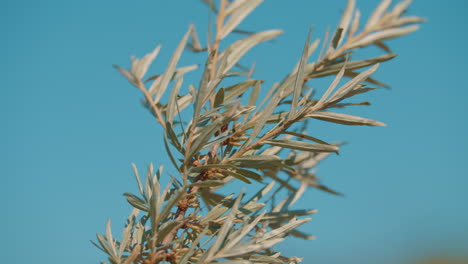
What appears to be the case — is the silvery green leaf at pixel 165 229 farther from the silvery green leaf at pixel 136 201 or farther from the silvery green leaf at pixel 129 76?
the silvery green leaf at pixel 129 76

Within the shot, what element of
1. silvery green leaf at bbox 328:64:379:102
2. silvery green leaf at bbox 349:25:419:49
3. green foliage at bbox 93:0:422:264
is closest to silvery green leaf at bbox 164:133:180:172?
green foliage at bbox 93:0:422:264

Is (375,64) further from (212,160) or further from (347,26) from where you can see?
(212,160)

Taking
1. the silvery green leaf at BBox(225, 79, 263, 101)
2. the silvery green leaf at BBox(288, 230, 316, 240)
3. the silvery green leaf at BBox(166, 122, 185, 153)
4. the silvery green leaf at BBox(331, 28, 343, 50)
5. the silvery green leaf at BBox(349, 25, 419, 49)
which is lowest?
the silvery green leaf at BBox(288, 230, 316, 240)

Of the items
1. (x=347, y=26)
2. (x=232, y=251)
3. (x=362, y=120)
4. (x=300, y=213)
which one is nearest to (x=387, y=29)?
(x=347, y=26)

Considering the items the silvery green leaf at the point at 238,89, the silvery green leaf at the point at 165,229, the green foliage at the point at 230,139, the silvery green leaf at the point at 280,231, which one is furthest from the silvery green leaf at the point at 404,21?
the silvery green leaf at the point at 165,229

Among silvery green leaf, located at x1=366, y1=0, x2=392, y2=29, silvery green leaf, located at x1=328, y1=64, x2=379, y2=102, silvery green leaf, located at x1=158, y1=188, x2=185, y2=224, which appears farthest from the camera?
silvery green leaf, located at x1=366, y1=0, x2=392, y2=29

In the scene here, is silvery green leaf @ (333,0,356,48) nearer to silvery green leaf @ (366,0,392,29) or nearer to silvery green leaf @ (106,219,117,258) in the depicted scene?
silvery green leaf @ (366,0,392,29)

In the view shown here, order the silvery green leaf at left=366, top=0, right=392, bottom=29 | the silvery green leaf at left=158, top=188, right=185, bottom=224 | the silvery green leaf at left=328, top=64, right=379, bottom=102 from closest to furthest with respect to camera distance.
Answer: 1. the silvery green leaf at left=158, top=188, right=185, bottom=224
2. the silvery green leaf at left=328, top=64, right=379, bottom=102
3. the silvery green leaf at left=366, top=0, right=392, bottom=29
